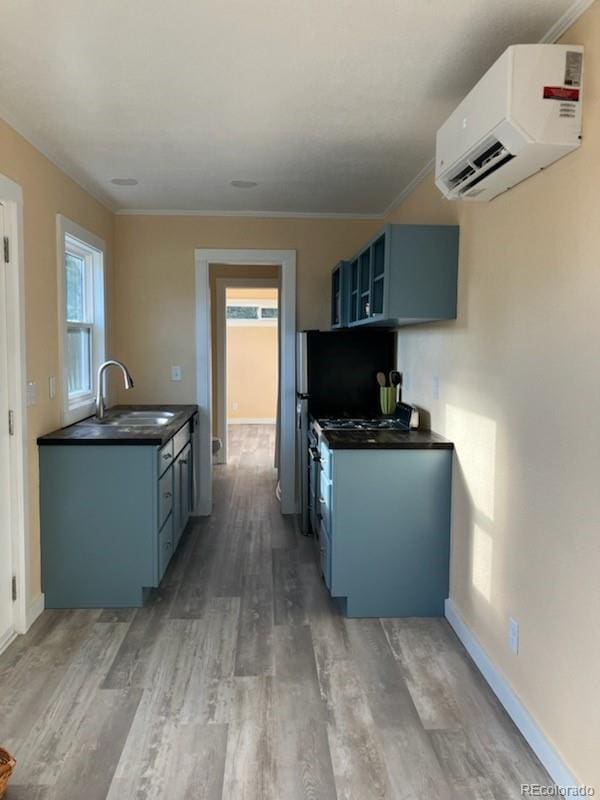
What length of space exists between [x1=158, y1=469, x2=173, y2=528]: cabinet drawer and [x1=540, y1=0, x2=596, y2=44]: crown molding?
2.56 m

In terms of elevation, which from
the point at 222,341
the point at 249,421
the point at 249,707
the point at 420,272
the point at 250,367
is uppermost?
the point at 420,272

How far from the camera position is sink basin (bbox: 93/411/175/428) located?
3887 mm

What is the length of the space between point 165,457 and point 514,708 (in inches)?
82.0

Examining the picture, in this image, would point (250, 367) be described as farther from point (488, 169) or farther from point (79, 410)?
point (488, 169)

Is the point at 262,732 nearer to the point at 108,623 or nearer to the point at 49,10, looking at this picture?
the point at 108,623

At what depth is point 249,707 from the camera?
2.33 metres

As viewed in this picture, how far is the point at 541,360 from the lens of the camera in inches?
80.3

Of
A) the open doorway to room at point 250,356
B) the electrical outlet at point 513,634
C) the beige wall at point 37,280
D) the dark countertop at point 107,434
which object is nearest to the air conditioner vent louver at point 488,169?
the electrical outlet at point 513,634

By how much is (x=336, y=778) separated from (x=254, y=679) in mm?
660

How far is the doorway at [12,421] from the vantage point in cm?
271

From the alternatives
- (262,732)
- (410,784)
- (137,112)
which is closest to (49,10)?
(137,112)

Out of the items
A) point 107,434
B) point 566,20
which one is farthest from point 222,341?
point 566,20

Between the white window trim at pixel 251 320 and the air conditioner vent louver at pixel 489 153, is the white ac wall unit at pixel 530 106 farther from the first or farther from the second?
the white window trim at pixel 251 320

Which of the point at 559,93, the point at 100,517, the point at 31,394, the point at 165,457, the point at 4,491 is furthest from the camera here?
the point at 165,457
